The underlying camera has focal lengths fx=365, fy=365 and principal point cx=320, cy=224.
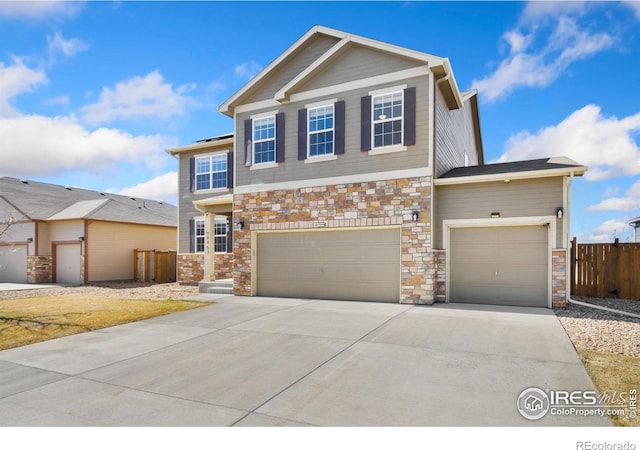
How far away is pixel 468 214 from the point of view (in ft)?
35.0

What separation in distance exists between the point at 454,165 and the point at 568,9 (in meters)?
5.58

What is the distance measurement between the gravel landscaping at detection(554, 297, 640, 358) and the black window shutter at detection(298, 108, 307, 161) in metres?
8.46

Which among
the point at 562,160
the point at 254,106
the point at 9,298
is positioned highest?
the point at 254,106

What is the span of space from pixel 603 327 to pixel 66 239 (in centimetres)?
2291

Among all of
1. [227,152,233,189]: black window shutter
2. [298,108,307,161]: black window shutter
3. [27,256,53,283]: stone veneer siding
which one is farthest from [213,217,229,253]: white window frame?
[27,256,53,283]: stone veneer siding

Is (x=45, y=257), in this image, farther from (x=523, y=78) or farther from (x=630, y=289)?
(x=630, y=289)

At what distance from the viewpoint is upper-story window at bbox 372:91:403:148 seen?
10.9 meters

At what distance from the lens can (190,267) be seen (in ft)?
57.4

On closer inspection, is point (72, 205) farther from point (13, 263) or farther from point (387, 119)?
point (387, 119)

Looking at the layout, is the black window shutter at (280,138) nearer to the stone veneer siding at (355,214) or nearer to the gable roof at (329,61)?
the gable roof at (329,61)

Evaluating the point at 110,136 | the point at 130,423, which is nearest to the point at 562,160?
the point at 130,423

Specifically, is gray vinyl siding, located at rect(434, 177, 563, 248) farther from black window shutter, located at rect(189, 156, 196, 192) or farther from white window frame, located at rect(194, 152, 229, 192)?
black window shutter, located at rect(189, 156, 196, 192)

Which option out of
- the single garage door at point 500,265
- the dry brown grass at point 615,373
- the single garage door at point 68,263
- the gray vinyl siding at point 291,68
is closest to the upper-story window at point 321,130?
the gray vinyl siding at point 291,68

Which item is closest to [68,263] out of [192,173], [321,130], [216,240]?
[192,173]
